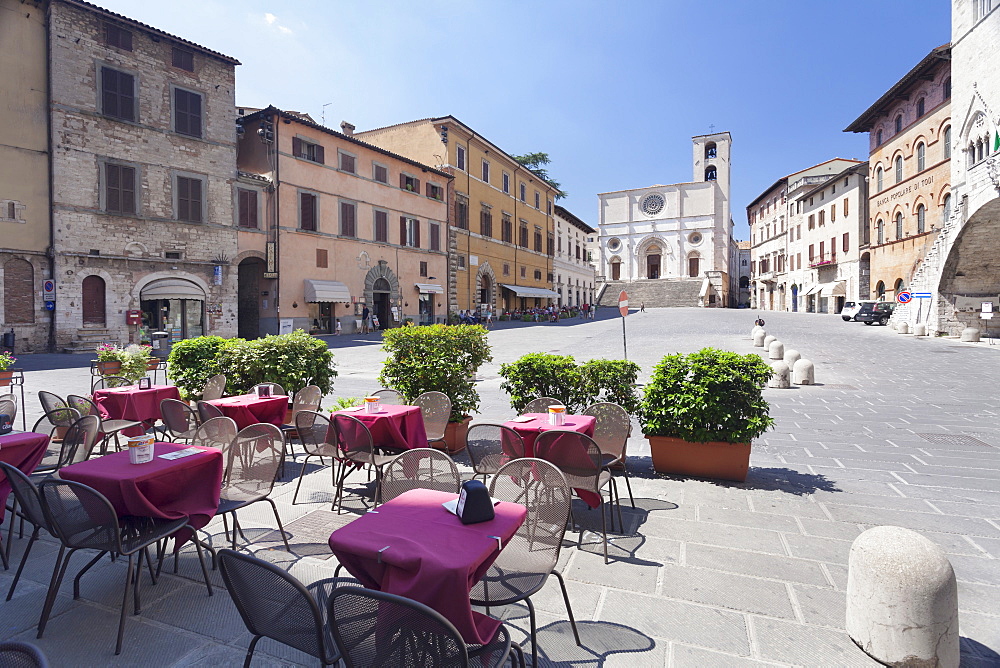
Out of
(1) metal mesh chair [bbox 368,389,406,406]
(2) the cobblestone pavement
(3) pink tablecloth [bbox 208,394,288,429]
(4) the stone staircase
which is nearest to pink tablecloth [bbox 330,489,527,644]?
(2) the cobblestone pavement

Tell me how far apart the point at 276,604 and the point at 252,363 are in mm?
5553

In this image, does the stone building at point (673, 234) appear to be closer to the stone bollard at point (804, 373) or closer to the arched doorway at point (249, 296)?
the arched doorway at point (249, 296)

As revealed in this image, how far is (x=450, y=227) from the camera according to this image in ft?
105

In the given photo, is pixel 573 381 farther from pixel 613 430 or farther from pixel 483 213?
pixel 483 213

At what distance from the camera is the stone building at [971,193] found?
19016mm

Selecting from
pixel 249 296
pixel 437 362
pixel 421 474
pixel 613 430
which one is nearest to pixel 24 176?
pixel 249 296

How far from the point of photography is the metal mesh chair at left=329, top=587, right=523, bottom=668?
5.04ft

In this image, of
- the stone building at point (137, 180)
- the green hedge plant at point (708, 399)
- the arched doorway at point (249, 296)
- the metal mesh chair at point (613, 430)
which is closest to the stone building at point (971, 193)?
the green hedge plant at point (708, 399)

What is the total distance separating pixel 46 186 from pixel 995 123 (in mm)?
32432

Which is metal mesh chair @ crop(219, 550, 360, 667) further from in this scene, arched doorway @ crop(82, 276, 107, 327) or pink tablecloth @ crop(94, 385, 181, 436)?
arched doorway @ crop(82, 276, 107, 327)

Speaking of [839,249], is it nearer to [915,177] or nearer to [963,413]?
[915,177]

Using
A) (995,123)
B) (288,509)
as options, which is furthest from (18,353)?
(995,123)

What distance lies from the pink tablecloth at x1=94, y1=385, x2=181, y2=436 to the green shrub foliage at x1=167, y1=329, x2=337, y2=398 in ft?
2.69

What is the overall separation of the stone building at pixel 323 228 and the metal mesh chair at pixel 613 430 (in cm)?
2015
